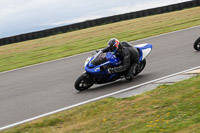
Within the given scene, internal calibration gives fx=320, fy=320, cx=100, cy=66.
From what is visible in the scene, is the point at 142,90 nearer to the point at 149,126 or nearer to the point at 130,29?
the point at 149,126

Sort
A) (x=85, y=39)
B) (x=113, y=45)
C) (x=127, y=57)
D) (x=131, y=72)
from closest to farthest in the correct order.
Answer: (x=113, y=45) → (x=127, y=57) → (x=131, y=72) → (x=85, y=39)

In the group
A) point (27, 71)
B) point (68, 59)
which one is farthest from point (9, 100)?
point (68, 59)

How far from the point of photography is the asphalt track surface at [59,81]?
7.87 m

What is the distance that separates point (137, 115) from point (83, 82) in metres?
3.20

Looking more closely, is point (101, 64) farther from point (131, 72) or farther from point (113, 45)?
point (131, 72)

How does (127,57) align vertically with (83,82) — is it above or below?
above

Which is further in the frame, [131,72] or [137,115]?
[131,72]

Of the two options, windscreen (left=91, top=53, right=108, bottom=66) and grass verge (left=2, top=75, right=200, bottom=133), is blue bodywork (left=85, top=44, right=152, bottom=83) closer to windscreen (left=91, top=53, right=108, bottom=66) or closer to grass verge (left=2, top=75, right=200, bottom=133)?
windscreen (left=91, top=53, right=108, bottom=66)

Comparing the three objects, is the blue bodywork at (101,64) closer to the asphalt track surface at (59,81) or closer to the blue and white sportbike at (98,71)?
the blue and white sportbike at (98,71)

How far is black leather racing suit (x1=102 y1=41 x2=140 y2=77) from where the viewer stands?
885 cm

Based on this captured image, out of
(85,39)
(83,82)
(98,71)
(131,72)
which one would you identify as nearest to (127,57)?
(131,72)

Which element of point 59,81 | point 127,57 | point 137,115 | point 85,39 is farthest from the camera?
point 85,39

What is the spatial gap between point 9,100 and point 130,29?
14644 millimetres

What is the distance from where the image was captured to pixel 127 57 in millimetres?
8852
